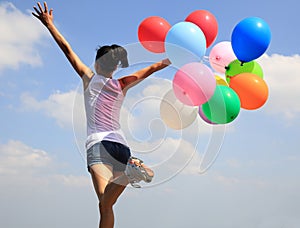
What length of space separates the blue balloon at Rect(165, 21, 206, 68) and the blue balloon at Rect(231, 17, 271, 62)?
486 millimetres

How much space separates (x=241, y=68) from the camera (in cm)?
400

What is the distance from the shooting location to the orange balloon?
3.71 meters

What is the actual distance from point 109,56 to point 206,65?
1.04 metres

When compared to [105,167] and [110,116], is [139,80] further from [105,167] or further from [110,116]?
[105,167]

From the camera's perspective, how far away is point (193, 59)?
3.57 meters

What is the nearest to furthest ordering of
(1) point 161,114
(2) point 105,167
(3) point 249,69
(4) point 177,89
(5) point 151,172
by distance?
(2) point 105,167, (5) point 151,172, (4) point 177,89, (1) point 161,114, (3) point 249,69

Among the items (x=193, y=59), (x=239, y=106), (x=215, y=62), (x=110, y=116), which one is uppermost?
(x=215, y=62)

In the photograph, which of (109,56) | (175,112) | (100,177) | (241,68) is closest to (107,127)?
(100,177)

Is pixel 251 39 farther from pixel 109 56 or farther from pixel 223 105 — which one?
pixel 109 56

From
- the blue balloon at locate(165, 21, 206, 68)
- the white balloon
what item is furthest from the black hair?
the white balloon

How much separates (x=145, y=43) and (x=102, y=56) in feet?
2.64

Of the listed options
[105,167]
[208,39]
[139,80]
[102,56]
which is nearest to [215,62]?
[208,39]

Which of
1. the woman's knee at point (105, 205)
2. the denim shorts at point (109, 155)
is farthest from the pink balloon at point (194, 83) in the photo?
the woman's knee at point (105, 205)

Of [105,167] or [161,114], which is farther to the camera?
[161,114]
